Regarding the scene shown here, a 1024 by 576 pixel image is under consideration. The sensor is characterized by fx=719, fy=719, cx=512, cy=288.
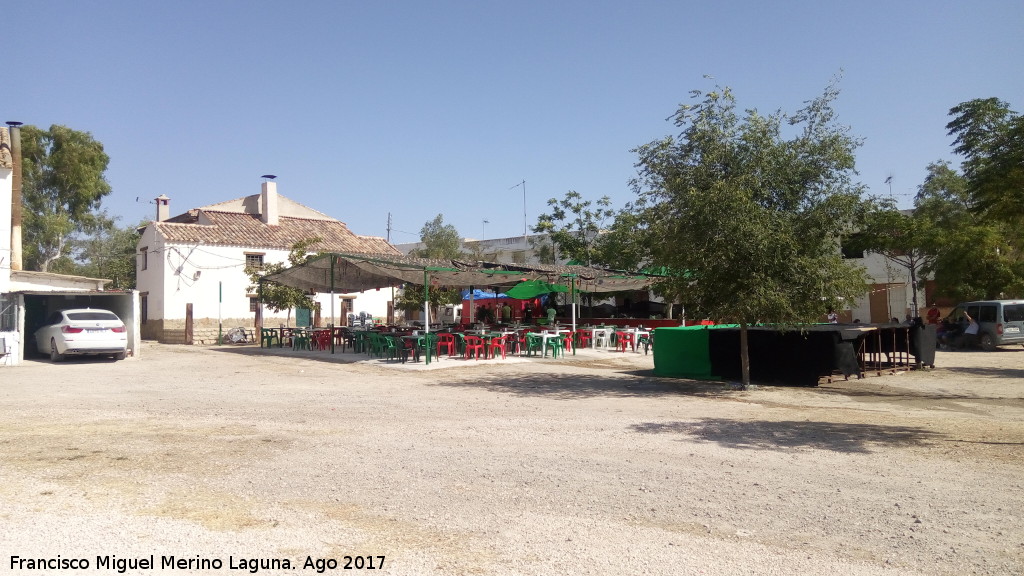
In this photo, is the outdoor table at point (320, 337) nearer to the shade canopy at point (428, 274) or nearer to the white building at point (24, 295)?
→ the shade canopy at point (428, 274)

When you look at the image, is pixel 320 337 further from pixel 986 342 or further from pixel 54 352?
pixel 986 342

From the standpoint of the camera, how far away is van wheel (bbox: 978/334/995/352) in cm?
2195

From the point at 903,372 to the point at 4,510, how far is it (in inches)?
626

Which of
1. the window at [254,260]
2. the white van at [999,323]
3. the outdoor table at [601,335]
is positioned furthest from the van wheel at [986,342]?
the window at [254,260]

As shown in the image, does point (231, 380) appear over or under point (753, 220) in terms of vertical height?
under

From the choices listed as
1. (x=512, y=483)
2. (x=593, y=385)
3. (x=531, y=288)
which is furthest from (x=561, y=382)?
(x=531, y=288)

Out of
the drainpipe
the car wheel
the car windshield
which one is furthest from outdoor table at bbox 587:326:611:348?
the drainpipe

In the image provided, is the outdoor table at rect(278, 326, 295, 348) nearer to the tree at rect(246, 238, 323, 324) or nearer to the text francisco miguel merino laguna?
the tree at rect(246, 238, 323, 324)

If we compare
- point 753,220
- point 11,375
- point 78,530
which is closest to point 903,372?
point 753,220

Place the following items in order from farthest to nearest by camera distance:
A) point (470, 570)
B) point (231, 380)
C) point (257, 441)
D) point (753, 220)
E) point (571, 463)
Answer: point (231, 380)
point (753, 220)
point (257, 441)
point (571, 463)
point (470, 570)

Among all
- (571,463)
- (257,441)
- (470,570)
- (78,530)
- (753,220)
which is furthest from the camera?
(753,220)

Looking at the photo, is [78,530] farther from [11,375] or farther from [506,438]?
[11,375]

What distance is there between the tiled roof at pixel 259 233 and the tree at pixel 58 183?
6.71 meters

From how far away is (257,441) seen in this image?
24.8 feet
